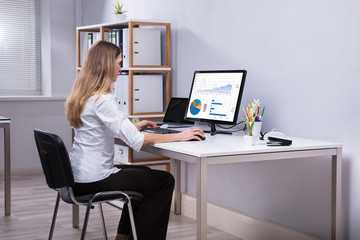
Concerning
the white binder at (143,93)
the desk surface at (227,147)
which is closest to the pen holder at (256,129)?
the desk surface at (227,147)

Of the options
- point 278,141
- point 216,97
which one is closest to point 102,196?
point 278,141

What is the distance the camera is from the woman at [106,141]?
2.54 m

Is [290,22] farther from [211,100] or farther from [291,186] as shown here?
[291,186]

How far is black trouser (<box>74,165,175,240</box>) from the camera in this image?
8.39 ft

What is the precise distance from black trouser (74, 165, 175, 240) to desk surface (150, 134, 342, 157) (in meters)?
0.18

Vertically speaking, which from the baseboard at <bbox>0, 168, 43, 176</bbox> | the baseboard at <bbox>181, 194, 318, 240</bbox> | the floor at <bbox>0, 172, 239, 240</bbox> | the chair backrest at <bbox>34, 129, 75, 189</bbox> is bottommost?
the floor at <bbox>0, 172, 239, 240</bbox>

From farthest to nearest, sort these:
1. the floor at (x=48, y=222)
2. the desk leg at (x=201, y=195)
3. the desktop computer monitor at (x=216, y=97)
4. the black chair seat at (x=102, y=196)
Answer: the floor at (x=48, y=222), the desktop computer monitor at (x=216, y=97), the black chair seat at (x=102, y=196), the desk leg at (x=201, y=195)

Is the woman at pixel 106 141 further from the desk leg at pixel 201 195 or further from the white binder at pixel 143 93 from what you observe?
the white binder at pixel 143 93

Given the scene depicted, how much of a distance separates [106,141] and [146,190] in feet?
1.02

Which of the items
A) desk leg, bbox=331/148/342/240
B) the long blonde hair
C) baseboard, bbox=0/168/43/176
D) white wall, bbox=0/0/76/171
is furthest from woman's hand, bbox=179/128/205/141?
baseboard, bbox=0/168/43/176

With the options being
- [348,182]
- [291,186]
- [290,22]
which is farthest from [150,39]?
[348,182]

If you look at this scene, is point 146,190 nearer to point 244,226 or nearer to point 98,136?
point 98,136

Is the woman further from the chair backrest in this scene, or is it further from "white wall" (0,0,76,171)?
"white wall" (0,0,76,171)

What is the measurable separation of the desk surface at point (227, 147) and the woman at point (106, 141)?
0.10m
